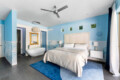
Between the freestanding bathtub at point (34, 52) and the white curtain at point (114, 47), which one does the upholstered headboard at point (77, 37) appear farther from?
the freestanding bathtub at point (34, 52)

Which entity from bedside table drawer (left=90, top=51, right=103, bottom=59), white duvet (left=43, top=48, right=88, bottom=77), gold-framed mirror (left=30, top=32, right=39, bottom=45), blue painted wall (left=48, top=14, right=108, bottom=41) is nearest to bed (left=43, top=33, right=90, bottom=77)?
white duvet (left=43, top=48, right=88, bottom=77)

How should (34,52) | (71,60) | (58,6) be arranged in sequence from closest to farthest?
(71,60) → (58,6) → (34,52)

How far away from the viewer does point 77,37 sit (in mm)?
3814

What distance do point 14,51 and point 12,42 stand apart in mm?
423

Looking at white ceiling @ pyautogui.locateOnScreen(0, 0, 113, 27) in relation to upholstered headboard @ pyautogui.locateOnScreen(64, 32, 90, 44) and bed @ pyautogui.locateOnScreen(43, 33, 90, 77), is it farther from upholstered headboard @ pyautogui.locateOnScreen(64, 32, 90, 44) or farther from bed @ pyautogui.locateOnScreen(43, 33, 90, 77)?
bed @ pyautogui.locateOnScreen(43, 33, 90, 77)

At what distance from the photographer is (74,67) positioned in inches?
70.8

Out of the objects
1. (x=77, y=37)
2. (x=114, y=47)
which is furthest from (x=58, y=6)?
(x=114, y=47)

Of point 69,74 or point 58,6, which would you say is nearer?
point 69,74

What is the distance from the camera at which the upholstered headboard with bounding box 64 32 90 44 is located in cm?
345

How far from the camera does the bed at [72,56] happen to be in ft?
5.94

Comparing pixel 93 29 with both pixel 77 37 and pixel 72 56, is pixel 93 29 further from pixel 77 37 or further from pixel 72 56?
pixel 72 56

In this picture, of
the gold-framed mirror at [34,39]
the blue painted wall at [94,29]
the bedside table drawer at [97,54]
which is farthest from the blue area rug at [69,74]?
the gold-framed mirror at [34,39]

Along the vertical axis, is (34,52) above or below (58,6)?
below

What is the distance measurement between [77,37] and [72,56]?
7.05 ft
